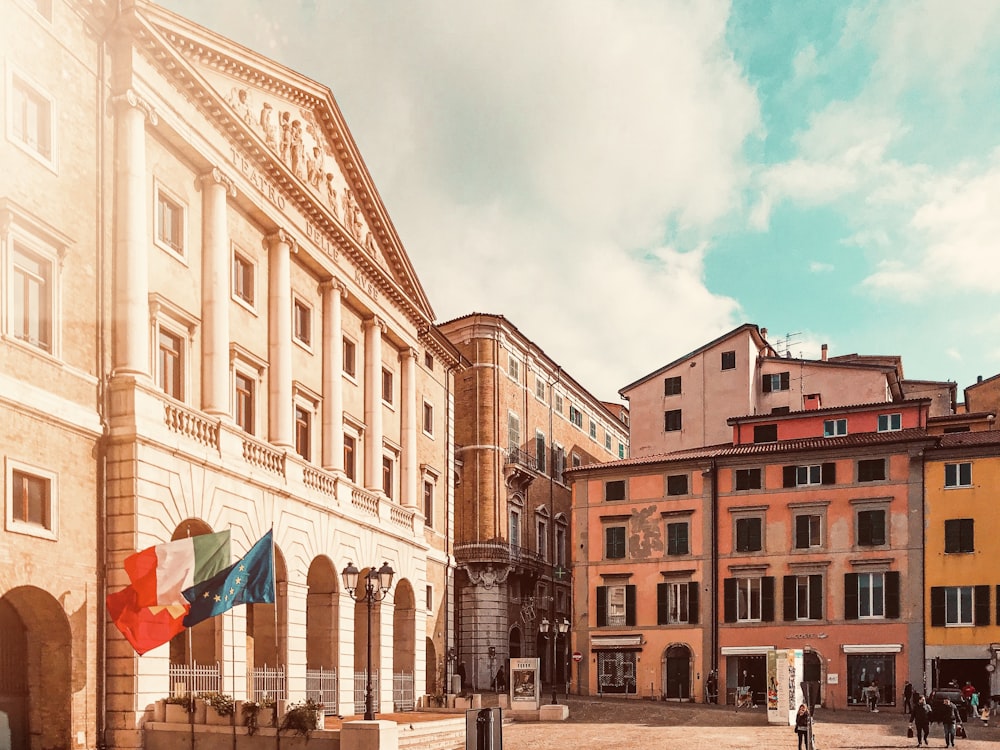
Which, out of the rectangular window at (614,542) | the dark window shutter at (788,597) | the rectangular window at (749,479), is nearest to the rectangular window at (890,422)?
the rectangular window at (749,479)

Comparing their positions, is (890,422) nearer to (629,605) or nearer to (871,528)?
(871,528)

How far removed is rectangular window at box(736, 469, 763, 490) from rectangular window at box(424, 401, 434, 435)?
52.6 feet

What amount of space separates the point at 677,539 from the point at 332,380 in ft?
85.1

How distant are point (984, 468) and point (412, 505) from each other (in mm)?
25842

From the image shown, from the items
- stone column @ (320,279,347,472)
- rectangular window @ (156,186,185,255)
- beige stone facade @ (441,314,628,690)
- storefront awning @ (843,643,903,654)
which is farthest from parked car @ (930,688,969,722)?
rectangular window @ (156,186,185,255)

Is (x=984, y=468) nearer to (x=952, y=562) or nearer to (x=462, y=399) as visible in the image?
(x=952, y=562)

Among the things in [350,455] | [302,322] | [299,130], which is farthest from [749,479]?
[299,130]

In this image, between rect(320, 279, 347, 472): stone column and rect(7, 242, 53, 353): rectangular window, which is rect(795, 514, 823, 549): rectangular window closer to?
rect(320, 279, 347, 472): stone column

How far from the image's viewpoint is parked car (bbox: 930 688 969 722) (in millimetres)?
35862

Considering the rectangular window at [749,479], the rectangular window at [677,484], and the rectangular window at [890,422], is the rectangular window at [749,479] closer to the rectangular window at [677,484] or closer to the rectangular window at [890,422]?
the rectangular window at [677,484]

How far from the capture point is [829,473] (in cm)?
5512

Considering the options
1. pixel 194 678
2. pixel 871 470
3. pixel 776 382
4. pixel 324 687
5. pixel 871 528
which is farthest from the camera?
pixel 776 382

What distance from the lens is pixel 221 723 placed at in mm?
24812

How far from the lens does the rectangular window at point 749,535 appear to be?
184 ft
